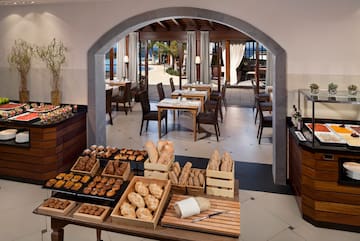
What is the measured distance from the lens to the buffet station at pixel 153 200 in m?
2.03

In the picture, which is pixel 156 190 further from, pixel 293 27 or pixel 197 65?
pixel 197 65

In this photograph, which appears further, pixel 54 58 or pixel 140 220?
pixel 54 58

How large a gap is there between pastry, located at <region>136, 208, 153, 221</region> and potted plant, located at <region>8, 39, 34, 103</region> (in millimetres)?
4562

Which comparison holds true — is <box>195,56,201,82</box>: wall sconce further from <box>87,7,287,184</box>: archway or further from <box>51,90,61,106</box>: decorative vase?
<box>51,90,61,106</box>: decorative vase

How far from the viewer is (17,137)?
15.4 feet

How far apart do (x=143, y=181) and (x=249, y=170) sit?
321 cm

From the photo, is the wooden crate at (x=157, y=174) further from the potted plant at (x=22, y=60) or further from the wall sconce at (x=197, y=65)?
the wall sconce at (x=197, y=65)

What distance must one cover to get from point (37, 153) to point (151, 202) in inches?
120

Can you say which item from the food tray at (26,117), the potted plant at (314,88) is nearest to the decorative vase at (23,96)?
the food tray at (26,117)

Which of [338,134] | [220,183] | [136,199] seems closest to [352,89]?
[338,134]

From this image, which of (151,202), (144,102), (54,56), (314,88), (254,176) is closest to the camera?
(151,202)

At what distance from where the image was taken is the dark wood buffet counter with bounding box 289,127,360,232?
3387 mm

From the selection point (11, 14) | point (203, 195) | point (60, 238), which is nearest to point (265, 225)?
point (203, 195)

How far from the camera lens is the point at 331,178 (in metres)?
3.43
